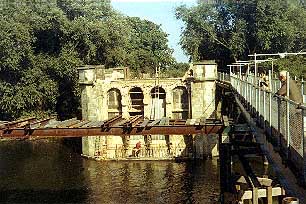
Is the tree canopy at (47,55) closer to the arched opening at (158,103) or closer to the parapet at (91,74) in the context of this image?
the parapet at (91,74)

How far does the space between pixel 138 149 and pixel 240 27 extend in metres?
21.0

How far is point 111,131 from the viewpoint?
61.0ft

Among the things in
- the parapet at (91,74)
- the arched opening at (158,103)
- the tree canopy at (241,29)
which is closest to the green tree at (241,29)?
the tree canopy at (241,29)

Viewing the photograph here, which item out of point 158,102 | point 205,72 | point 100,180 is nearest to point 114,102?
point 158,102

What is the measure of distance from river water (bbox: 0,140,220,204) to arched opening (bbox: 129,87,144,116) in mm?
5186

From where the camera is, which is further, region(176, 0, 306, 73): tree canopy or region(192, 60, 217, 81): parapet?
region(176, 0, 306, 73): tree canopy

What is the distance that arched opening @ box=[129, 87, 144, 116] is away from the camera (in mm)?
38562

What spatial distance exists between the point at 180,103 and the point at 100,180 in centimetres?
1129

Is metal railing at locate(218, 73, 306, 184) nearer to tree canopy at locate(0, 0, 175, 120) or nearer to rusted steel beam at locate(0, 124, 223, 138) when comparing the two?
rusted steel beam at locate(0, 124, 223, 138)

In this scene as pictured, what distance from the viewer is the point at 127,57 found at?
50906 mm

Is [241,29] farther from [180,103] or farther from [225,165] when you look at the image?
[225,165]

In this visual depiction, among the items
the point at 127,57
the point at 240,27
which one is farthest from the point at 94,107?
the point at 240,27

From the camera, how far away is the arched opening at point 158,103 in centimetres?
3788

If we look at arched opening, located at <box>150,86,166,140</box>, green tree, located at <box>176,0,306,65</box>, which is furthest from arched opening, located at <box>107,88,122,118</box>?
green tree, located at <box>176,0,306,65</box>
